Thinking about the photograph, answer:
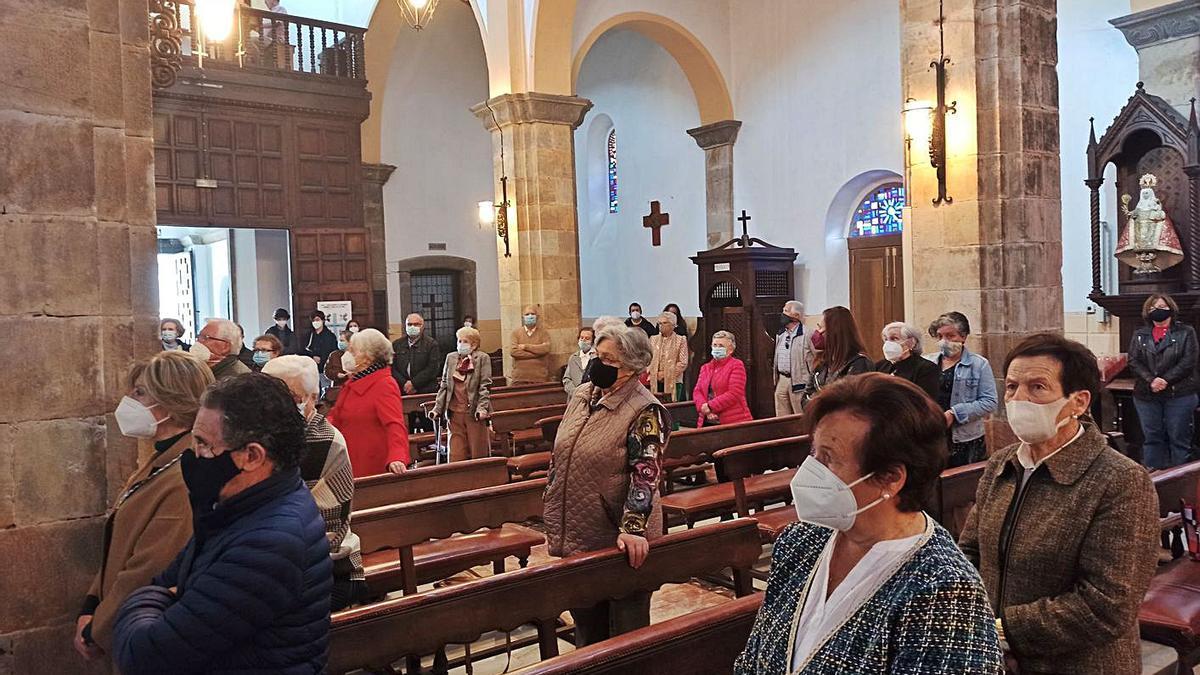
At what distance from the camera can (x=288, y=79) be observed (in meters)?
13.0

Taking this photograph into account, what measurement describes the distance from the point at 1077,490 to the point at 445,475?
330 cm

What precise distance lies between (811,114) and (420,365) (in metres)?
6.41

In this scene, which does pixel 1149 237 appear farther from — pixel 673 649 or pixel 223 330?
pixel 223 330

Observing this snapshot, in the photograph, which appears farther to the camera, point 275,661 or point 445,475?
point 445,475

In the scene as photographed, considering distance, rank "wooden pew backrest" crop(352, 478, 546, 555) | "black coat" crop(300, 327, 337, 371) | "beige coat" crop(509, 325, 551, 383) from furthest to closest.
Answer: "black coat" crop(300, 327, 337, 371)
"beige coat" crop(509, 325, 551, 383)
"wooden pew backrest" crop(352, 478, 546, 555)

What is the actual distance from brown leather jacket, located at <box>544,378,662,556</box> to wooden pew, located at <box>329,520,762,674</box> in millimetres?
172

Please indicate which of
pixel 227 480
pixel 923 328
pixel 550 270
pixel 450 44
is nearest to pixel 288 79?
pixel 450 44

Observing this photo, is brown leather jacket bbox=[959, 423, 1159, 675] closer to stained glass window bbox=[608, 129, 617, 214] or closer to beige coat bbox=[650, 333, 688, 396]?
beige coat bbox=[650, 333, 688, 396]

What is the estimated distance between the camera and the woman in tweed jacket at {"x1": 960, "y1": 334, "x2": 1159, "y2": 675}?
207 cm

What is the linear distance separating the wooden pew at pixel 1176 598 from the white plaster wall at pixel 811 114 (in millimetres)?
7611

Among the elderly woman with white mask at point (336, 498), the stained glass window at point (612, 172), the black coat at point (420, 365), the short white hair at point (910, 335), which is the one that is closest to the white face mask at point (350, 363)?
the elderly woman with white mask at point (336, 498)

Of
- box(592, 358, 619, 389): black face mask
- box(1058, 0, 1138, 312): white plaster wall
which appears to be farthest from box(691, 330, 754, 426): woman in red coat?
box(1058, 0, 1138, 312): white plaster wall

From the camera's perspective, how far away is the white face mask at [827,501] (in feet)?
5.31

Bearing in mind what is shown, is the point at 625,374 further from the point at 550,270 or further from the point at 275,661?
the point at 550,270
